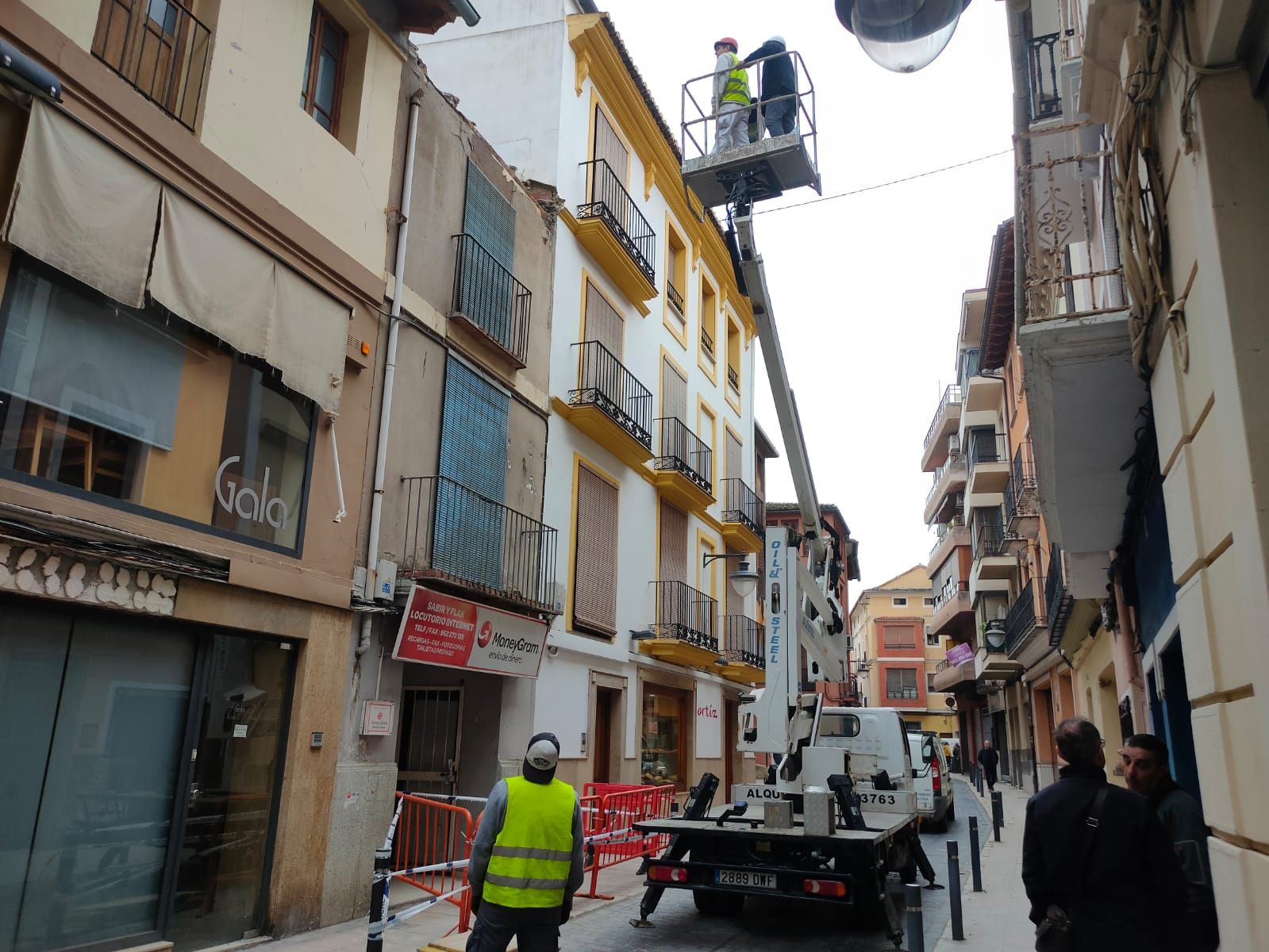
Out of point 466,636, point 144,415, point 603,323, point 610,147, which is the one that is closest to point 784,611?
point 466,636

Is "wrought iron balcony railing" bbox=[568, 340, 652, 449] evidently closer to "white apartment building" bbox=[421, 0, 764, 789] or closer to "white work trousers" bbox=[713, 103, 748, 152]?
"white apartment building" bbox=[421, 0, 764, 789]

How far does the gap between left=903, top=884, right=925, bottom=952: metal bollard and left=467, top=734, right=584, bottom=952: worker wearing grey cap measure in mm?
2194

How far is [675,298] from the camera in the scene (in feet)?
68.8

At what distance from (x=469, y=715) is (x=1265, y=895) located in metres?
10.7

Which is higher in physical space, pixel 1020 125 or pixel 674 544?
pixel 1020 125

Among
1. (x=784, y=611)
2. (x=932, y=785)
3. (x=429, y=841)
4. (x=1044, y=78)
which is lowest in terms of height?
(x=429, y=841)

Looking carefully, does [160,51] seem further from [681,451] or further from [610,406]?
[681,451]

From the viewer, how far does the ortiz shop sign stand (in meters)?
10.3

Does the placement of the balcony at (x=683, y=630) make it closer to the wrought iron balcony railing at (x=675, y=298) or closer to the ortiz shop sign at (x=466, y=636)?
the ortiz shop sign at (x=466, y=636)

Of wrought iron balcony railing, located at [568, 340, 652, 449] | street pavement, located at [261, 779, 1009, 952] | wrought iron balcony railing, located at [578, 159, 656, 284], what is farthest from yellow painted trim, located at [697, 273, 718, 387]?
street pavement, located at [261, 779, 1009, 952]

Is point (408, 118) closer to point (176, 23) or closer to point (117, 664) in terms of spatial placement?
point (176, 23)

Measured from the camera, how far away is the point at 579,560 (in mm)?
15430

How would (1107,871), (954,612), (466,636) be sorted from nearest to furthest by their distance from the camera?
1. (1107,871)
2. (466,636)
3. (954,612)

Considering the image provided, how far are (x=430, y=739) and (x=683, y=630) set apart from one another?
22.5 ft
